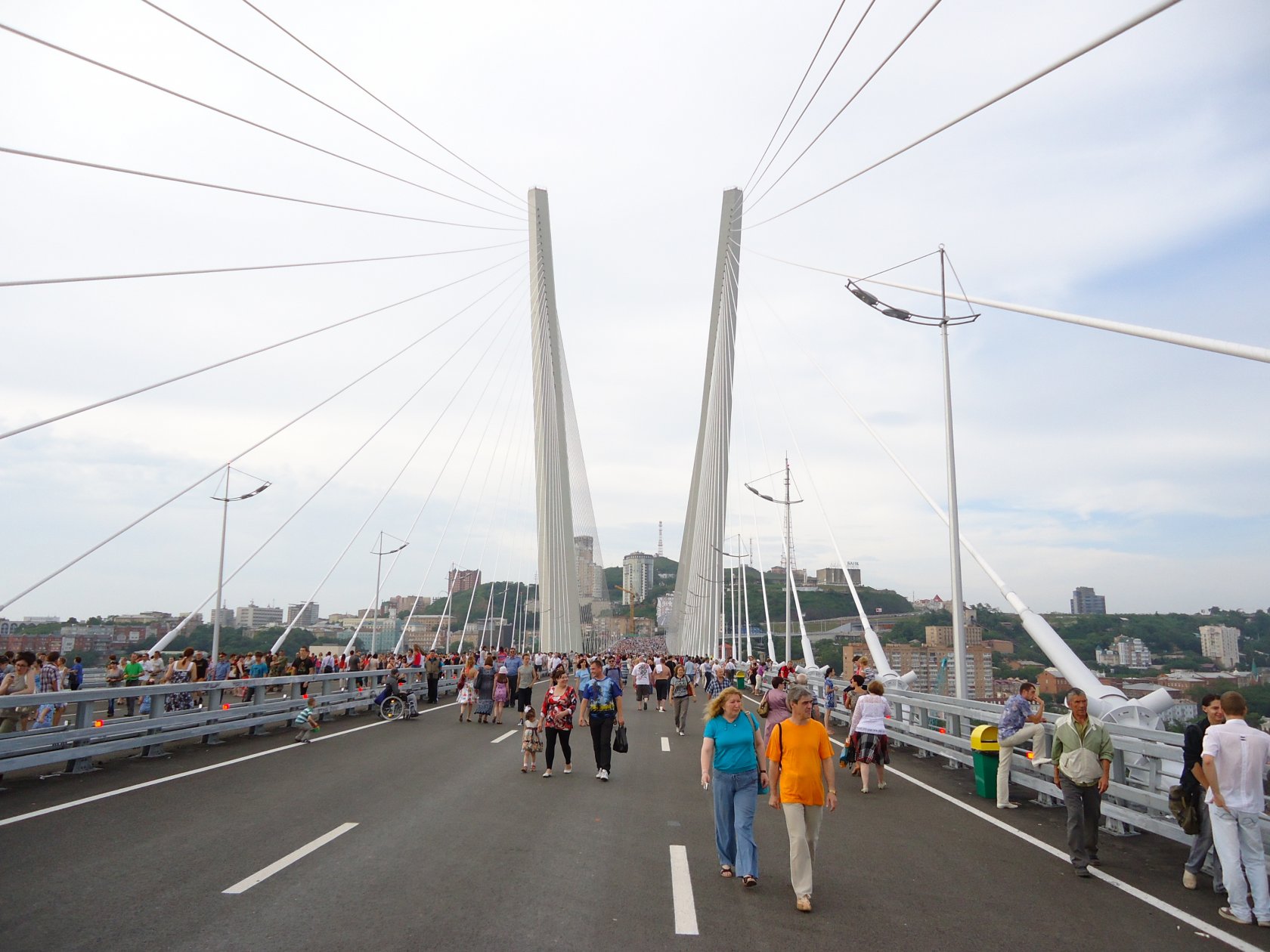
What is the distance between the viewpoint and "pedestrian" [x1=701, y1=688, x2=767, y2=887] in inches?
265

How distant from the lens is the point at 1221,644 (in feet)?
40.7

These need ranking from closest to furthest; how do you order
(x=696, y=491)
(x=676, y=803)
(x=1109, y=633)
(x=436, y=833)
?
(x=436, y=833) → (x=676, y=803) → (x=1109, y=633) → (x=696, y=491)

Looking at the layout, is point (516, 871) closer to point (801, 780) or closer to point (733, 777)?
point (733, 777)

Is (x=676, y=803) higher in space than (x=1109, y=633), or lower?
lower

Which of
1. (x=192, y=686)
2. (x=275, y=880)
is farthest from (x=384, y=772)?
(x=275, y=880)

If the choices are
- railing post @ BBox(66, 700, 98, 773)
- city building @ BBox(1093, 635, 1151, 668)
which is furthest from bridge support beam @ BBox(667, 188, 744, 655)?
railing post @ BBox(66, 700, 98, 773)

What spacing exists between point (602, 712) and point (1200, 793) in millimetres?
7065

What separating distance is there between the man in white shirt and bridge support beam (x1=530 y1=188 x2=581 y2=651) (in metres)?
36.3

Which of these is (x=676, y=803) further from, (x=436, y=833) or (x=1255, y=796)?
(x=1255, y=796)

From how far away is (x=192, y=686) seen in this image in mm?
13945

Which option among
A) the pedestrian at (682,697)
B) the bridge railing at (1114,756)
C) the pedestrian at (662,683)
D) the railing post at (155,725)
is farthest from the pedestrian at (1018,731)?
the pedestrian at (662,683)

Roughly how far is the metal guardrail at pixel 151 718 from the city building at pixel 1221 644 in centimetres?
1419

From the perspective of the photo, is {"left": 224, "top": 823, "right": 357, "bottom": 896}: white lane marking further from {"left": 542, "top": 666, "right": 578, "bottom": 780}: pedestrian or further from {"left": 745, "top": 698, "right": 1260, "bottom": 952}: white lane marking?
{"left": 745, "top": 698, "right": 1260, "bottom": 952}: white lane marking

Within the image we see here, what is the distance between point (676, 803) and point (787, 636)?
1133 inches
